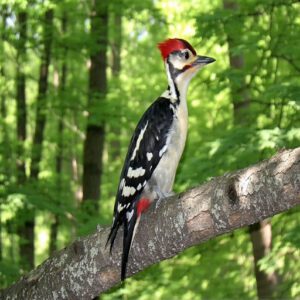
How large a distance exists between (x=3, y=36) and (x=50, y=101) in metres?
1.39

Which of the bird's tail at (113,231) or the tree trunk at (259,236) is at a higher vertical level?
the bird's tail at (113,231)

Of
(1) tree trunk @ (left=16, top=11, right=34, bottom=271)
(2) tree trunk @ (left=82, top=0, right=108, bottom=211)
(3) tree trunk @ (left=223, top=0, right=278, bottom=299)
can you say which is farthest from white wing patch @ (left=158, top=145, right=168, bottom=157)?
(2) tree trunk @ (left=82, top=0, right=108, bottom=211)

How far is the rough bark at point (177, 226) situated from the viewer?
2674mm

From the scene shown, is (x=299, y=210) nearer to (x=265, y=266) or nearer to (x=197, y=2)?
(x=265, y=266)

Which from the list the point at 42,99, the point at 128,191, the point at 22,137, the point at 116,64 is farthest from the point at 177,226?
the point at 116,64

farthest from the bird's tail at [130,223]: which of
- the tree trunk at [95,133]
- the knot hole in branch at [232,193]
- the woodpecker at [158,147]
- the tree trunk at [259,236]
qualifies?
the tree trunk at [95,133]

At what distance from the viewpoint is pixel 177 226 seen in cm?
306

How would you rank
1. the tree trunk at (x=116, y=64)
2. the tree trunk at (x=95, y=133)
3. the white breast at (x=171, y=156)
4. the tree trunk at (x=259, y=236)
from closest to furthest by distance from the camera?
1. the white breast at (x=171, y=156)
2. the tree trunk at (x=259, y=236)
3. the tree trunk at (x=116, y=64)
4. the tree trunk at (x=95, y=133)

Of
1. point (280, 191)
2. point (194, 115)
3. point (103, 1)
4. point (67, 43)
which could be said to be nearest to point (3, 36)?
point (67, 43)

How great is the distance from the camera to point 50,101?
367 inches

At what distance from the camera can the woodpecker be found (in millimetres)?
3549

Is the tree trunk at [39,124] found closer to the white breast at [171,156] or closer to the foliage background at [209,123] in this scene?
the foliage background at [209,123]

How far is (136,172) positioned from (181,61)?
118 cm

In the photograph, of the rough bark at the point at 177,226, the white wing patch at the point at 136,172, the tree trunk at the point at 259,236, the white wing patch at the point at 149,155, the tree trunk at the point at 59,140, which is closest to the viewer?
the rough bark at the point at 177,226
